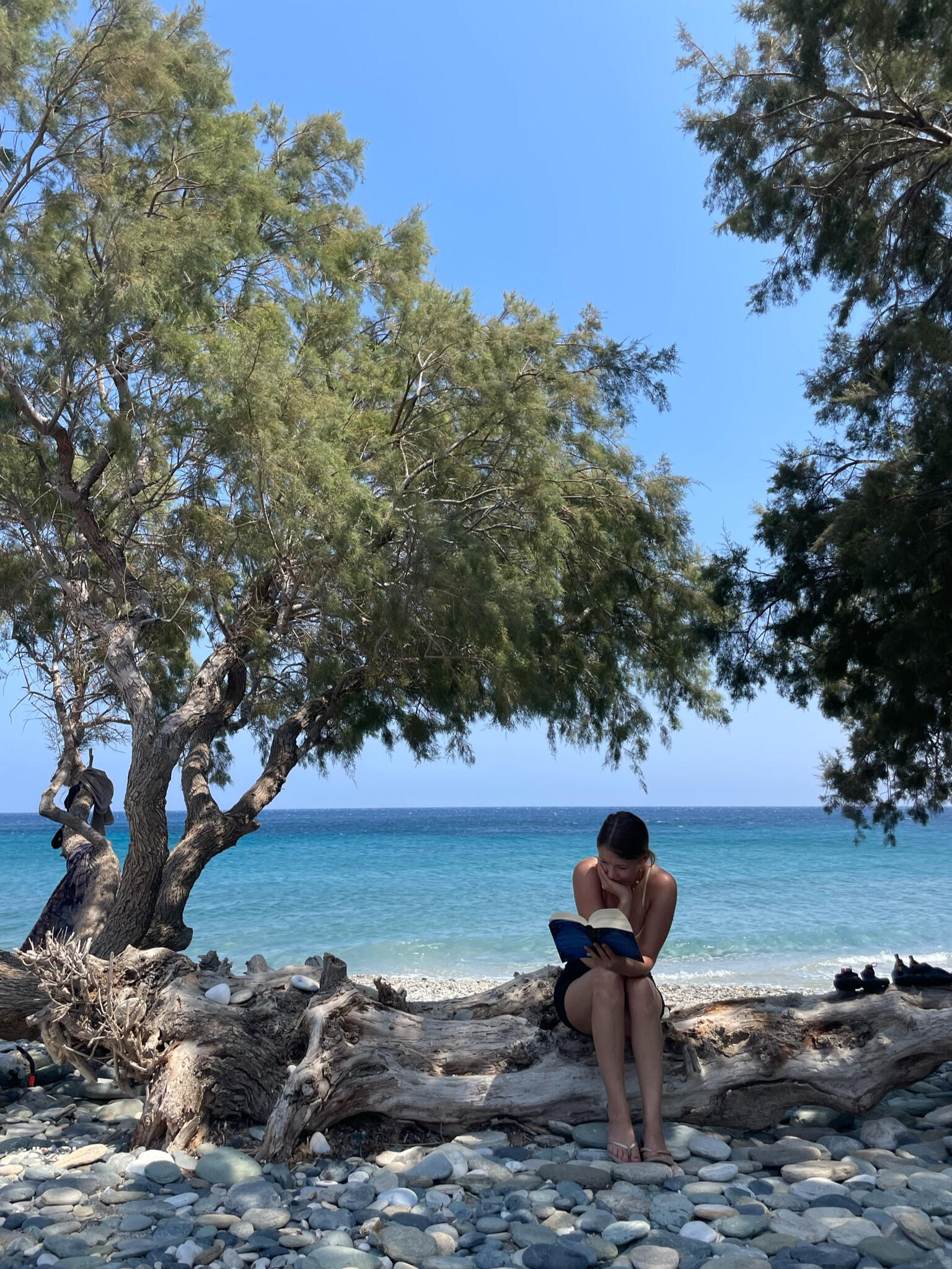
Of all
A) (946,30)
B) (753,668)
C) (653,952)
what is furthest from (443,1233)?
(946,30)

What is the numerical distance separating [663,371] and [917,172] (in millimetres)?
1799

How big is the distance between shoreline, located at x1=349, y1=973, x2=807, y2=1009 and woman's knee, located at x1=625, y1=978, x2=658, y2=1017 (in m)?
4.76

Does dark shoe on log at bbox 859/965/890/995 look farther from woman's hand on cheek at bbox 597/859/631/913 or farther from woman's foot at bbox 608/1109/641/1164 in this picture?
woman's foot at bbox 608/1109/641/1164

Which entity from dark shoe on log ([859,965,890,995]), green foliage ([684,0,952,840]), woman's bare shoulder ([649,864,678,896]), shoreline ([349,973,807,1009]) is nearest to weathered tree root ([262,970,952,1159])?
dark shoe on log ([859,965,890,995])

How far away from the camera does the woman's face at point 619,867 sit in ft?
11.2

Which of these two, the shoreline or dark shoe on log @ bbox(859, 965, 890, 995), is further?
the shoreline

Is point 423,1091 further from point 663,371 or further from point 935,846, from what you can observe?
point 935,846

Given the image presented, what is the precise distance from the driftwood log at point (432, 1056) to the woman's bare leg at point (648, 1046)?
0.69 ft

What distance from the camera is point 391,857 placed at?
28.3 m

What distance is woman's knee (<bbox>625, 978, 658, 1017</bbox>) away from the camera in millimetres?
3260

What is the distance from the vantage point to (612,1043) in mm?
3230

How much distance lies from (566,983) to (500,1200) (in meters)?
0.86

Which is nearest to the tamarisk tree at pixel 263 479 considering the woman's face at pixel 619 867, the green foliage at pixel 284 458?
the green foliage at pixel 284 458

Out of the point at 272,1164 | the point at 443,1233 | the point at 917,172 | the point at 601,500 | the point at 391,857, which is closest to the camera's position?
the point at 443,1233
